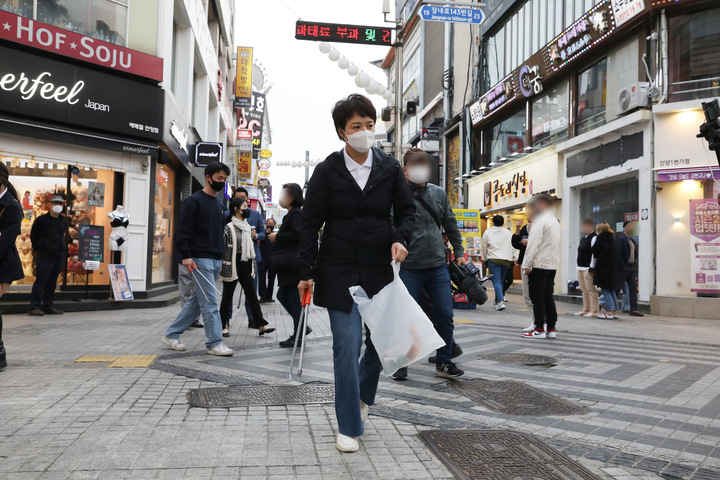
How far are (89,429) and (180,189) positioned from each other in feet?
49.0

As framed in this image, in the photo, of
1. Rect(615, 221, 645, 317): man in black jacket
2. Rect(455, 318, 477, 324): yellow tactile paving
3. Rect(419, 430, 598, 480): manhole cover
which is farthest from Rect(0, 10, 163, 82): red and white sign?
Rect(615, 221, 645, 317): man in black jacket

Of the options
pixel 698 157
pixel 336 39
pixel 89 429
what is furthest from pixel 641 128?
A: pixel 89 429

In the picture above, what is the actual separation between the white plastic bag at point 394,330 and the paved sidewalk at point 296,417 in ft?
1.78

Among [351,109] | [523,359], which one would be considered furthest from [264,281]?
[351,109]

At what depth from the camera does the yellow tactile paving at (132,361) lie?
5.68 meters

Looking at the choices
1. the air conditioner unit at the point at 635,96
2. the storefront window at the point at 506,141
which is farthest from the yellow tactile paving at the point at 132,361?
the storefront window at the point at 506,141

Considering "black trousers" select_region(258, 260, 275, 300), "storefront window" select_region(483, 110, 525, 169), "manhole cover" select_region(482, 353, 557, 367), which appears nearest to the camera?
"manhole cover" select_region(482, 353, 557, 367)

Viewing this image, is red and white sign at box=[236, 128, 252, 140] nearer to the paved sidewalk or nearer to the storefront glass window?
the storefront glass window

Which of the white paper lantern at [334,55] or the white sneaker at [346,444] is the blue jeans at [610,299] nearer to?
the white paper lantern at [334,55]

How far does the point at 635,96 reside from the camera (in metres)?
13.4

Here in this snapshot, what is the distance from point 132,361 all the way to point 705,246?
11.8m

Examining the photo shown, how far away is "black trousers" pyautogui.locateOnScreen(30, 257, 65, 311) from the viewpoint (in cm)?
992

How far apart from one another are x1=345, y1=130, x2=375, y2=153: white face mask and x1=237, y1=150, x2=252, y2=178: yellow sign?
31.6 metres

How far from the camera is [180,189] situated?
1778 cm
